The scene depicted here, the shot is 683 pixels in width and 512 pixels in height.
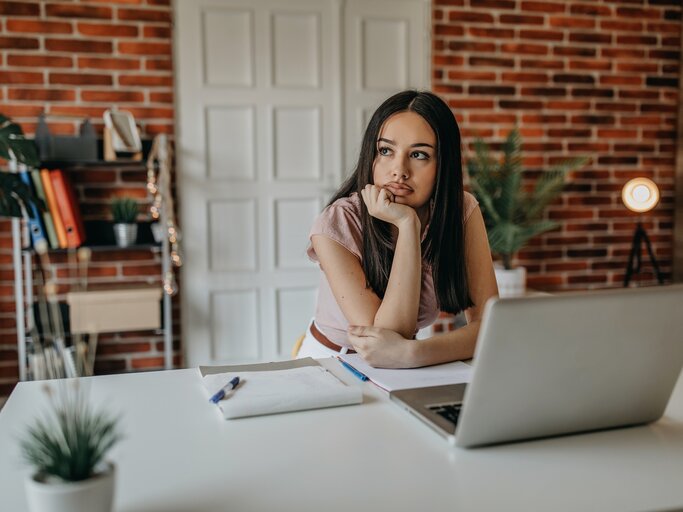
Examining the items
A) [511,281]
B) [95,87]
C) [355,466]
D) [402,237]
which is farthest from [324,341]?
[95,87]

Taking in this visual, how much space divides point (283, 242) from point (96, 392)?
2571mm

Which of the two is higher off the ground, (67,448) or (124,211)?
(124,211)

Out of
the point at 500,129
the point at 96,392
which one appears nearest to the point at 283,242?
the point at 500,129

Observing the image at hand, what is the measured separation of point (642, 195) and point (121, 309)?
2.97m

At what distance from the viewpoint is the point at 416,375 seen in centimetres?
138

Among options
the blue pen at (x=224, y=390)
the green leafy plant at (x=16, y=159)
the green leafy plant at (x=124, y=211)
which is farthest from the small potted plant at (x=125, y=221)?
the blue pen at (x=224, y=390)

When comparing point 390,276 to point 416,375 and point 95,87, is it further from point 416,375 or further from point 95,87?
point 95,87

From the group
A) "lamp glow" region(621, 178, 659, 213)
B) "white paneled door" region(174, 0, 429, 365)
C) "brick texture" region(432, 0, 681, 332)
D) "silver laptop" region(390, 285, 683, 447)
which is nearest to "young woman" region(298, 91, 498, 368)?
"silver laptop" region(390, 285, 683, 447)

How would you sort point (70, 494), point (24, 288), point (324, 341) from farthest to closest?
point (24, 288), point (324, 341), point (70, 494)

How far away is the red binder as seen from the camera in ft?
10.6

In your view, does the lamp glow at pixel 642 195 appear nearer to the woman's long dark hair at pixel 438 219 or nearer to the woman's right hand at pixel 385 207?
the woman's long dark hair at pixel 438 219

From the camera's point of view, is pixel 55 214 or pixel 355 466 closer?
pixel 355 466

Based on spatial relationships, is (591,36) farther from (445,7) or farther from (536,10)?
(445,7)

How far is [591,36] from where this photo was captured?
4.24m
